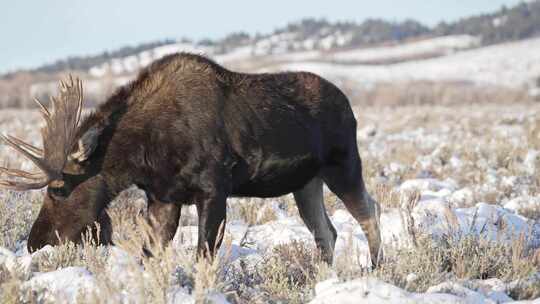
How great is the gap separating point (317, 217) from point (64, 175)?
216 centimetres

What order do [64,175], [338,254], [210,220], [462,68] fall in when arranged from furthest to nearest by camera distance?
[462,68], [338,254], [64,175], [210,220]

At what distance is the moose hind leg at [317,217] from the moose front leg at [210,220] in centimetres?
116

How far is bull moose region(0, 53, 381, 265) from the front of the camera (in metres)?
4.92

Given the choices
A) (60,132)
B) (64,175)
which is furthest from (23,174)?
(60,132)

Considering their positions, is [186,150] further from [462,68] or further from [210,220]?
[462,68]

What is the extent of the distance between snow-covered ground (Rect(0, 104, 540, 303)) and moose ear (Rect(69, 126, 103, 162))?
0.69 m

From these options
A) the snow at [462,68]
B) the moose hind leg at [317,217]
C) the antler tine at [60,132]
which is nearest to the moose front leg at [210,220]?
the antler tine at [60,132]

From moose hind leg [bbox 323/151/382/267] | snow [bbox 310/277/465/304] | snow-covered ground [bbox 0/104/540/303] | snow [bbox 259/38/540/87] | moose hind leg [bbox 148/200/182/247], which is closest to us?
snow [bbox 310/277/465/304]

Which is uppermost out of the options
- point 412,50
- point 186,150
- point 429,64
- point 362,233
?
point 186,150

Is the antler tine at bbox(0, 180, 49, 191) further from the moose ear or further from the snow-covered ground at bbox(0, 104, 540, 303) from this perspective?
the snow-covered ground at bbox(0, 104, 540, 303)

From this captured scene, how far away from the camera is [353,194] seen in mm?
5961

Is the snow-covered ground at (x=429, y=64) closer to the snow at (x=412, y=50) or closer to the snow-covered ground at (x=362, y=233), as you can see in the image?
the snow at (x=412, y=50)

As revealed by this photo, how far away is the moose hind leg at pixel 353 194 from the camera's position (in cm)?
586

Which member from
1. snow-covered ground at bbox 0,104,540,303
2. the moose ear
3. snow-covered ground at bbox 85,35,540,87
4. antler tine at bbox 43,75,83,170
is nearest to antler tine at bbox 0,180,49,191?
antler tine at bbox 43,75,83,170
